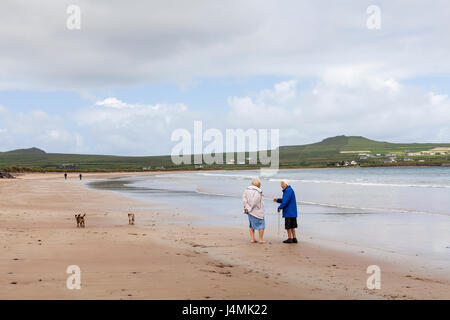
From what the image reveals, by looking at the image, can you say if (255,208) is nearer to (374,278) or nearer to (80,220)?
(374,278)

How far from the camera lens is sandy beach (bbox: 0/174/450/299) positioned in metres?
Answer: 6.71

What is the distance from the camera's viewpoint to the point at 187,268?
8.35m

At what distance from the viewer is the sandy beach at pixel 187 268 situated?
22.0 ft

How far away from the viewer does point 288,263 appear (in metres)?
9.45

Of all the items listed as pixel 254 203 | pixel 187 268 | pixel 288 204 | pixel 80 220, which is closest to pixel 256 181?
pixel 254 203

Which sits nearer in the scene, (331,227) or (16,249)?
(16,249)

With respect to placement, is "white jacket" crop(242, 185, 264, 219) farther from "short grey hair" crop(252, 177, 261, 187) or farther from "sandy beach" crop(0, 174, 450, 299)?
"sandy beach" crop(0, 174, 450, 299)

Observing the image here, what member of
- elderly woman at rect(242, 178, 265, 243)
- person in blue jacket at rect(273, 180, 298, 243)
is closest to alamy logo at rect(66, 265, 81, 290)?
elderly woman at rect(242, 178, 265, 243)

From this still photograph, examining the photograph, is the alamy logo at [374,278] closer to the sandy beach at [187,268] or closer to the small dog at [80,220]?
the sandy beach at [187,268]

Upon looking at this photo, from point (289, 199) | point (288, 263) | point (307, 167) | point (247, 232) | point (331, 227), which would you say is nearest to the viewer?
point (288, 263)
